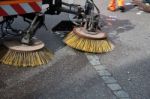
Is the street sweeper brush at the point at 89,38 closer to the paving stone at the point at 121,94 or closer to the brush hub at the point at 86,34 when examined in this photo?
the brush hub at the point at 86,34

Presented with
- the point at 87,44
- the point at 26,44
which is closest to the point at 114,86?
the point at 87,44

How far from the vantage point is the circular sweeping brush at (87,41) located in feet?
20.2

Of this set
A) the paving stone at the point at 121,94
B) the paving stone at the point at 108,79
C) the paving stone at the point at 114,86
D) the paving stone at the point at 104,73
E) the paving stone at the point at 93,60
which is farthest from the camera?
the paving stone at the point at 93,60

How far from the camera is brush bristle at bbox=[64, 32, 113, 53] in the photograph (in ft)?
20.2

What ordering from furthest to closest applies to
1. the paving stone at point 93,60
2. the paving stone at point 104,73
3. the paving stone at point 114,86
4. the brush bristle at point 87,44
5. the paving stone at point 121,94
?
the brush bristle at point 87,44
the paving stone at point 93,60
the paving stone at point 104,73
the paving stone at point 114,86
the paving stone at point 121,94

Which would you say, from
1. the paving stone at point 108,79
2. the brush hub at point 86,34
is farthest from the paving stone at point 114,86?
the brush hub at point 86,34

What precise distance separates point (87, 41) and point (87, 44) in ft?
0.18

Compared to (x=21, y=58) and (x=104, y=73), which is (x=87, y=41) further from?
(x=21, y=58)

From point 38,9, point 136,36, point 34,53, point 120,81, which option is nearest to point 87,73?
point 120,81

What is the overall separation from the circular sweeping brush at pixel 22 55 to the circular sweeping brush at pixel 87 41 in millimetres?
905

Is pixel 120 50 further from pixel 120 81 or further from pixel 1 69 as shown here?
pixel 1 69

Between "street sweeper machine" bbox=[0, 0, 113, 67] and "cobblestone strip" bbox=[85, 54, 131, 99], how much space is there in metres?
0.25

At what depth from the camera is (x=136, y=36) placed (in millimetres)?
7469

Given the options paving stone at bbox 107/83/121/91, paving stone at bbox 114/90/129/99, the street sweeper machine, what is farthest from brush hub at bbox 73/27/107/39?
paving stone at bbox 114/90/129/99
